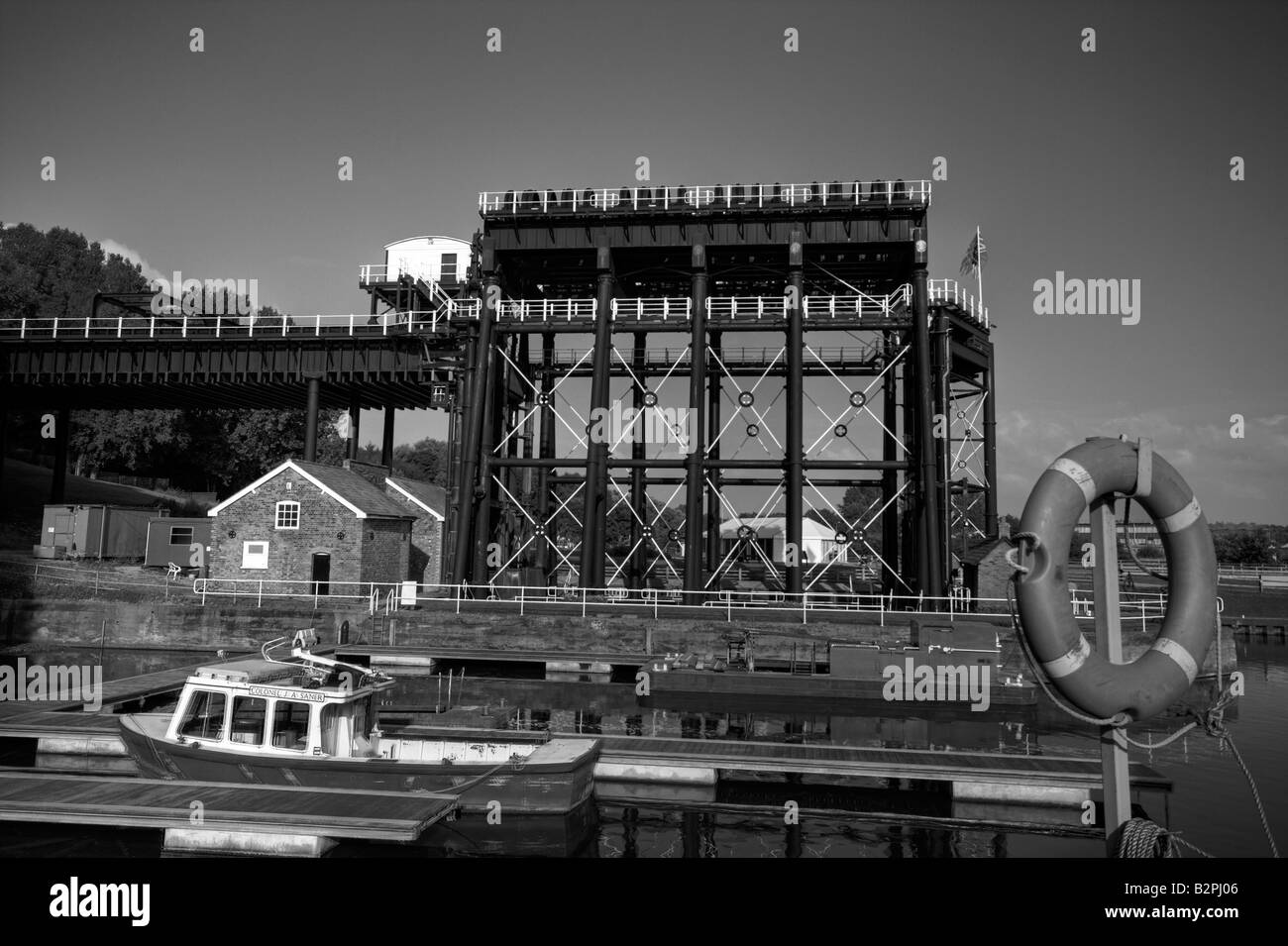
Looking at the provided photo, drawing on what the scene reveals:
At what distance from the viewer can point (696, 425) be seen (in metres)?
34.2

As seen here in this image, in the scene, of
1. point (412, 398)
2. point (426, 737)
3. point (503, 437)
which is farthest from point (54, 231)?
point (426, 737)

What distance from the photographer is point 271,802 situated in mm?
12898

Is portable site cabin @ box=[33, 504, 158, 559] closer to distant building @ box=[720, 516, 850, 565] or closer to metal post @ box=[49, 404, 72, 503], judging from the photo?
metal post @ box=[49, 404, 72, 503]

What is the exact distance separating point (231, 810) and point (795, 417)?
25.8m

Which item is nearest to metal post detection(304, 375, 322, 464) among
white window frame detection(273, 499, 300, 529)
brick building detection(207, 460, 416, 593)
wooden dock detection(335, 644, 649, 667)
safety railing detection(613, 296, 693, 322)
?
brick building detection(207, 460, 416, 593)

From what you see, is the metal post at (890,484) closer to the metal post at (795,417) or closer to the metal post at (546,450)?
the metal post at (795,417)

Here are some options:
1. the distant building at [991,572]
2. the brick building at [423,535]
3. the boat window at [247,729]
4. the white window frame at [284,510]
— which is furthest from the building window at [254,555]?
the distant building at [991,572]

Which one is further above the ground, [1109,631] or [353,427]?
[353,427]

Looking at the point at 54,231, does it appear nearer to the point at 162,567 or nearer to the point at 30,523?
the point at 30,523

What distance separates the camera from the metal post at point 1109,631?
918 centimetres

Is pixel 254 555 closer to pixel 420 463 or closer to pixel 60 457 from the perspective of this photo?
pixel 60 457

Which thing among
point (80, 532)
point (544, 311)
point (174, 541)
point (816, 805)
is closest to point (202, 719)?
point (816, 805)

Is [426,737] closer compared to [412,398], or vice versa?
[426,737]
